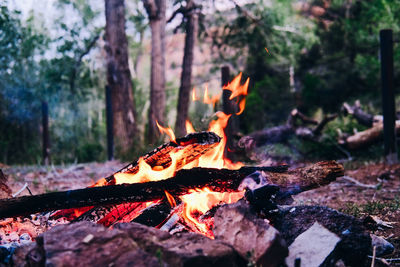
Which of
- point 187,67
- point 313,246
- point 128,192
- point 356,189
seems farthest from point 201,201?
point 187,67

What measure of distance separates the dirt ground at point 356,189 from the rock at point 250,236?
81 cm

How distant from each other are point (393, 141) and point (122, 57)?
308 inches

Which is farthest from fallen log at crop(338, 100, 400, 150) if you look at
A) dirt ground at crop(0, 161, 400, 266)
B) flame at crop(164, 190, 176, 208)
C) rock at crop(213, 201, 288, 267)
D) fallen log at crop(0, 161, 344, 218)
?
rock at crop(213, 201, 288, 267)

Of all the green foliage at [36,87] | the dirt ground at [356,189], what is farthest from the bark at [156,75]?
the dirt ground at [356,189]

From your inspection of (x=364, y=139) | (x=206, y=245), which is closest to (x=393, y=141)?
(x=364, y=139)

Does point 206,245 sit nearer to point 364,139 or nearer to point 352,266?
point 352,266

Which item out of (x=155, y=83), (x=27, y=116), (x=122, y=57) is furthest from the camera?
(x=27, y=116)

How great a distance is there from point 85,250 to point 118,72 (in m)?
9.69

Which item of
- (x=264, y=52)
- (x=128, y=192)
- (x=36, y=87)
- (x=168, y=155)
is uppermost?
(x=168, y=155)

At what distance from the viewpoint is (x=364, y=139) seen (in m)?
8.34

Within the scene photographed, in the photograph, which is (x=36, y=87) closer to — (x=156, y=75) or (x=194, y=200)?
(x=156, y=75)

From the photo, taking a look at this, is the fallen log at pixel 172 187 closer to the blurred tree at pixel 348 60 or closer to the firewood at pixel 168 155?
the firewood at pixel 168 155

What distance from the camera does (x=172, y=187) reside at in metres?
2.75

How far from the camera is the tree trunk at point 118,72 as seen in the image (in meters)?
11.1
